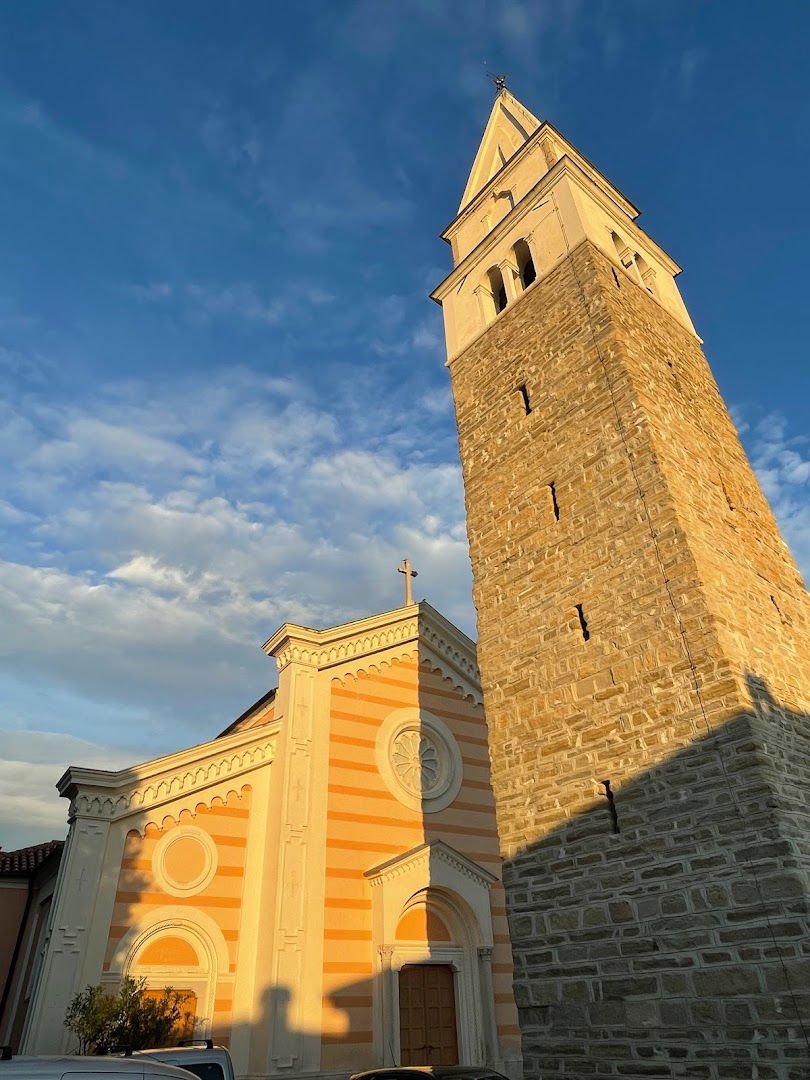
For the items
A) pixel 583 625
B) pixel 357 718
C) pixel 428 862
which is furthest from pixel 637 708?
pixel 357 718

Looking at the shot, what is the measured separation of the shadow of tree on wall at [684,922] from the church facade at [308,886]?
4.96 meters

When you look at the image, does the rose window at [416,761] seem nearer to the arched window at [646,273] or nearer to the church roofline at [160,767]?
the church roofline at [160,767]

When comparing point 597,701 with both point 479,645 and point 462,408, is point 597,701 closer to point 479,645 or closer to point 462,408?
point 479,645

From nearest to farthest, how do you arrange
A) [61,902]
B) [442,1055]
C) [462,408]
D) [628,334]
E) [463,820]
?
1. [61,902]
2. [628,334]
3. [442,1055]
4. [462,408]
5. [463,820]

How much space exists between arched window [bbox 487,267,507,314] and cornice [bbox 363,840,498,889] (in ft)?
38.1

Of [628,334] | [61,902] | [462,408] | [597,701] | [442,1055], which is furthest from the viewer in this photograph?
[462,408]

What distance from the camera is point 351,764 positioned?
47.0 feet

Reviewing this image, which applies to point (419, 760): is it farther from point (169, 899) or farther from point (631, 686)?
point (631, 686)

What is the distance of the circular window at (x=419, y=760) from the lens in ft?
48.6

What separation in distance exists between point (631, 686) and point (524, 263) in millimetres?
10758

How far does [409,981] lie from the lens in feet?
41.9

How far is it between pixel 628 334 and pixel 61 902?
41.9 ft

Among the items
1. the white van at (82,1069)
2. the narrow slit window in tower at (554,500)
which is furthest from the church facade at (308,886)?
the white van at (82,1069)

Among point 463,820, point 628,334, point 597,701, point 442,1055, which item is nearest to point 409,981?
point 442,1055
